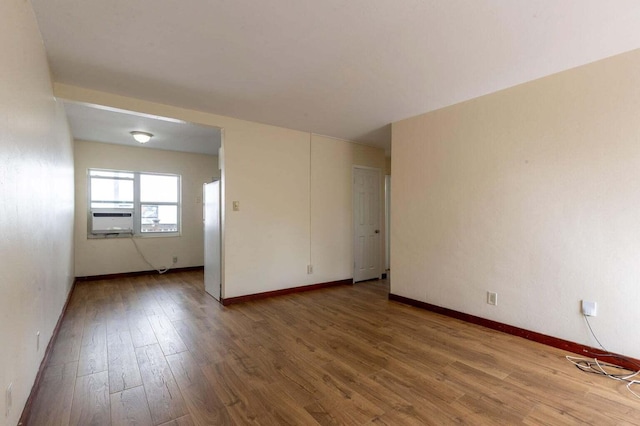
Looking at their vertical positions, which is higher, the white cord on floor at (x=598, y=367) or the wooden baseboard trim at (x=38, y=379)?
the wooden baseboard trim at (x=38, y=379)

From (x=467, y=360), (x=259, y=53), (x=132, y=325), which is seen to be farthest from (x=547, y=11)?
(x=132, y=325)

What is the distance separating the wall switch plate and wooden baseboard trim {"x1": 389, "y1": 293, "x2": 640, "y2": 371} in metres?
0.28

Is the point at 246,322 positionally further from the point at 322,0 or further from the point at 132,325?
the point at 322,0

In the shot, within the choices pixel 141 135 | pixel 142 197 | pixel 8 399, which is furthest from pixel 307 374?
pixel 142 197

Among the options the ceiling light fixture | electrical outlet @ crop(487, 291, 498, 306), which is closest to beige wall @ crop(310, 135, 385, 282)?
electrical outlet @ crop(487, 291, 498, 306)

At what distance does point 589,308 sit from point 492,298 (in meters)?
0.76

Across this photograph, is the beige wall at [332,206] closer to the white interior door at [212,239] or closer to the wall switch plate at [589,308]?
the white interior door at [212,239]

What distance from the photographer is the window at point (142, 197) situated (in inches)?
213

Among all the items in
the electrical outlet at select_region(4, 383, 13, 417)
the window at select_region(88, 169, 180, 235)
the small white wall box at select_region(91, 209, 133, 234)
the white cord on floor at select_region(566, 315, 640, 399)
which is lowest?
the white cord on floor at select_region(566, 315, 640, 399)

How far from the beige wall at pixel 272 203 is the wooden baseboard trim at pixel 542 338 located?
180 centimetres

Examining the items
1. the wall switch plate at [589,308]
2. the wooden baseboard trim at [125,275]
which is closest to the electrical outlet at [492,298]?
the wall switch plate at [589,308]

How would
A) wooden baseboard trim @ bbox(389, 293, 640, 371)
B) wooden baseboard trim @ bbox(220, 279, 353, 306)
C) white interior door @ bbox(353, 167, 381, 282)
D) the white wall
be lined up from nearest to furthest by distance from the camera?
the white wall < wooden baseboard trim @ bbox(389, 293, 640, 371) < wooden baseboard trim @ bbox(220, 279, 353, 306) < white interior door @ bbox(353, 167, 381, 282)

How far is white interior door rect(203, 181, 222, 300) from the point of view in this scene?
4059mm

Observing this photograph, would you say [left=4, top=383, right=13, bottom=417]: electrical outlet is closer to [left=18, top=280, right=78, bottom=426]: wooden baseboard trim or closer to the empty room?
the empty room
